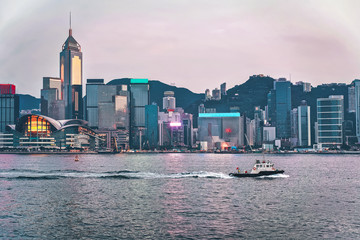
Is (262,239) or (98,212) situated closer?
(262,239)

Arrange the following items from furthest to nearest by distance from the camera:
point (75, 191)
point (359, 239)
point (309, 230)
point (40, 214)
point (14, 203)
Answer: point (75, 191)
point (14, 203)
point (40, 214)
point (309, 230)
point (359, 239)

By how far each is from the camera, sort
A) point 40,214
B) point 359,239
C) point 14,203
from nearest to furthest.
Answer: point 359,239 → point 40,214 → point 14,203

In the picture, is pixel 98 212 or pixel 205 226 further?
pixel 98 212

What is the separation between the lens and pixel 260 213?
76250 millimetres

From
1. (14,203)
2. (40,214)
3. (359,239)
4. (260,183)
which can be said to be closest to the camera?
(359,239)

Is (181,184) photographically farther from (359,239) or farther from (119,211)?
(359,239)

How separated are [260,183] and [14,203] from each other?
62.4 meters

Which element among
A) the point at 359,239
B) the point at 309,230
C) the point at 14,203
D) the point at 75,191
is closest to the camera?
the point at 359,239

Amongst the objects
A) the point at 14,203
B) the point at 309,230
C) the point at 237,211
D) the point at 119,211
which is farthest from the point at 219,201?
the point at 14,203

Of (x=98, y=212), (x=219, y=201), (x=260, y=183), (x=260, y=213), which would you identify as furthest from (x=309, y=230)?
(x=260, y=183)

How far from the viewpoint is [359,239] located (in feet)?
189

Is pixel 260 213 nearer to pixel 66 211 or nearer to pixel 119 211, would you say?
pixel 119 211

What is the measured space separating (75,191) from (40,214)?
28.6 meters

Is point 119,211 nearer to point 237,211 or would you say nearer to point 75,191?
point 237,211
